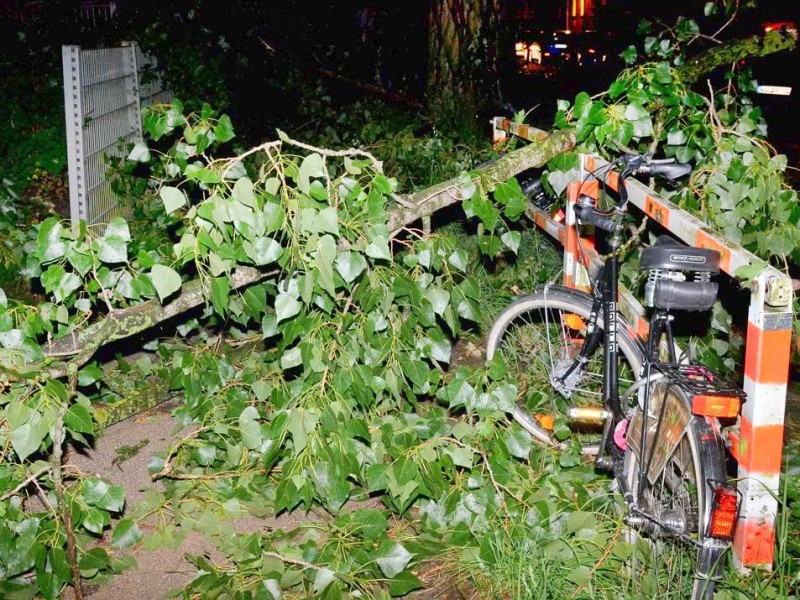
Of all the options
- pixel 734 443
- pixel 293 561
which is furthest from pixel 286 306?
pixel 734 443

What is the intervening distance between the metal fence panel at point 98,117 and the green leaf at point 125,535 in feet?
8.12

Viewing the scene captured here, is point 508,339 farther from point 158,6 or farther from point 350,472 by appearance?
point 158,6

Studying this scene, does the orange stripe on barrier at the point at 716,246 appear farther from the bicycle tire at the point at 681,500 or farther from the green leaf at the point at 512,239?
the green leaf at the point at 512,239

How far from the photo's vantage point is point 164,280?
3.25 metres

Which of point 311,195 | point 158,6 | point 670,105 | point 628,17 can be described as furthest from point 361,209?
point 628,17

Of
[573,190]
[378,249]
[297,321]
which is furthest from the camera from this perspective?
[573,190]

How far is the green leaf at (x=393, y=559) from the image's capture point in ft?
10.7

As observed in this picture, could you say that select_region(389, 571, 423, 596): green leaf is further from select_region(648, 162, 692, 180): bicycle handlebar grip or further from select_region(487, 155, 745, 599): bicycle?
select_region(648, 162, 692, 180): bicycle handlebar grip

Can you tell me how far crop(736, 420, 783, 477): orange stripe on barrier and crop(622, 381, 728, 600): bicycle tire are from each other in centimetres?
19

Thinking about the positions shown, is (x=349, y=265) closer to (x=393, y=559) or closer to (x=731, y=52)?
(x=393, y=559)

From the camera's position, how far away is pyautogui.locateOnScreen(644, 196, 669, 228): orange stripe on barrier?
3512 mm

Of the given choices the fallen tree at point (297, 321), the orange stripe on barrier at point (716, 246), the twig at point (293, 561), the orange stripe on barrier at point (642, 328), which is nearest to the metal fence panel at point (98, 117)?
the fallen tree at point (297, 321)

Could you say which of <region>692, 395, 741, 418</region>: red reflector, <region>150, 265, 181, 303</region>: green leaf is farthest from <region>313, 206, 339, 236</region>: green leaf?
<region>692, 395, 741, 418</region>: red reflector

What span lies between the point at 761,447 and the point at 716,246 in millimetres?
727
